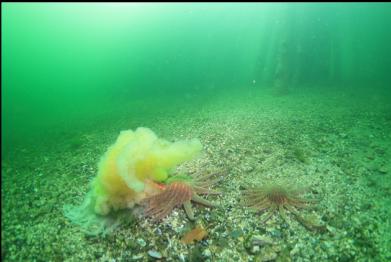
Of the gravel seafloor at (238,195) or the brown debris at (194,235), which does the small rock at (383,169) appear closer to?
the gravel seafloor at (238,195)

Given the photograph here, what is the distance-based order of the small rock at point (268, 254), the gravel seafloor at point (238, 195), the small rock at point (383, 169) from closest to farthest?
the small rock at point (268, 254)
the gravel seafloor at point (238, 195)
the small rock at point (383, 169)

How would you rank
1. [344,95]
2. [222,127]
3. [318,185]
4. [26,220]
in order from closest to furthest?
[26,220], [318,185], [222,127], [344,95]

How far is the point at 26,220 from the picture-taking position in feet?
13.8

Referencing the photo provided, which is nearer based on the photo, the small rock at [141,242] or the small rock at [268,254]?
the small rock at [268,254]

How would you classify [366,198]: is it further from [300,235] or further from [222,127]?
[222,127]

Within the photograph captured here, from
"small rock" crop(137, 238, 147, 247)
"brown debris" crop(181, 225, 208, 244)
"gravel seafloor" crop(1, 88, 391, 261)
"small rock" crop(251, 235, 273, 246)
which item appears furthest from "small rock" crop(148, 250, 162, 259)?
"small rock" crop(251, 235, 273, 246)

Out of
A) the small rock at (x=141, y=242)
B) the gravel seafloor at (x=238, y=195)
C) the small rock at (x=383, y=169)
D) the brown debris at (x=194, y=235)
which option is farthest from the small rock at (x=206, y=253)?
the small rock at (x=383, y=169)

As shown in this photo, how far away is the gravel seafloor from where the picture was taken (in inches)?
131

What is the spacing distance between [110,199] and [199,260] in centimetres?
143

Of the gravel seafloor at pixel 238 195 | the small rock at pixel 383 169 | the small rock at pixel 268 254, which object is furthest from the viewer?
the small rock at pixel 383 169

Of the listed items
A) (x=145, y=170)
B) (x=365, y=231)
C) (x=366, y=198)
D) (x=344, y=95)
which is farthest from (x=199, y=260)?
(x=344, y=95)

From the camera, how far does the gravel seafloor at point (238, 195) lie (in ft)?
10.9

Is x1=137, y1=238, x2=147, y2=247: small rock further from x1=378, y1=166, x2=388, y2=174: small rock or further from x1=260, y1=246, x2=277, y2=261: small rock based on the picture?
x1=378, y1=166, x2=388, y2=174: small rock

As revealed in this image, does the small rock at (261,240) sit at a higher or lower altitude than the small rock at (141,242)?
lower
